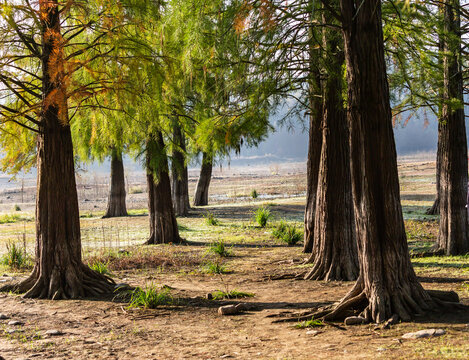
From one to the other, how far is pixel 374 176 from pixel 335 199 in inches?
125

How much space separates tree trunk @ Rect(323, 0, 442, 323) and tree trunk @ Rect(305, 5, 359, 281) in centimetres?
275

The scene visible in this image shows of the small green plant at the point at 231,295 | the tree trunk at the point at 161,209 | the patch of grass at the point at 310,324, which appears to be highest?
the tree trunk at the point at 161,209

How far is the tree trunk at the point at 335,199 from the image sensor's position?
8789 millimetres

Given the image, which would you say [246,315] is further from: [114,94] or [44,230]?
[114,94]

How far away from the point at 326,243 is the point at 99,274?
3.96 metres

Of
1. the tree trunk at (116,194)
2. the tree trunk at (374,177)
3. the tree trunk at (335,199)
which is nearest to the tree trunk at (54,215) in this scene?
the tree trunk at (335,199)

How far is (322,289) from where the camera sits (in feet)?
26.1

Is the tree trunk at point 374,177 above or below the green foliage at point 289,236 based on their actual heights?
above

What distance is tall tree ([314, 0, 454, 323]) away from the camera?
5836 mm

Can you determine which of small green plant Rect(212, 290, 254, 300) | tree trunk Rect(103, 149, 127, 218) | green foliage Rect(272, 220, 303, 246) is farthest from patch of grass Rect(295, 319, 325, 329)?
tree trunk Rect(103, 149, 127, 218)

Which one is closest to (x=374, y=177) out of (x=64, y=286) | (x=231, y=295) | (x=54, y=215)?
(x=231, y=295)

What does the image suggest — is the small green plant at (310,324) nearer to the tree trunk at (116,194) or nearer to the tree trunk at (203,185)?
the tree trunk at (116,194)

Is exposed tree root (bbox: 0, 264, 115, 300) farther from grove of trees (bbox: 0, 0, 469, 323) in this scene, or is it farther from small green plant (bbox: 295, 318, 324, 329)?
small green plant (bbox: 295, 318, 324, 329)

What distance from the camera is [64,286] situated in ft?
26.7
